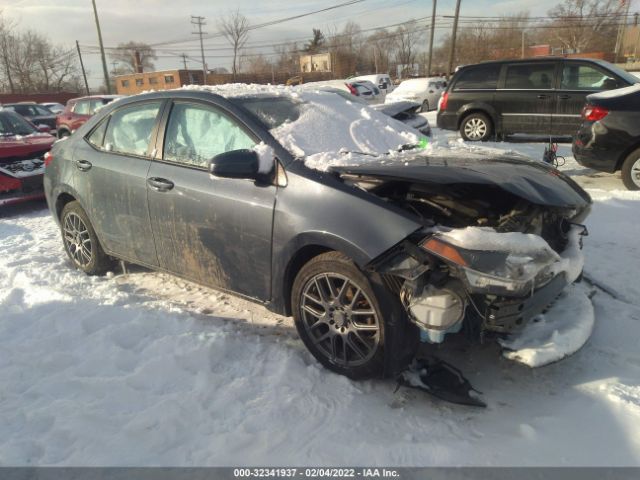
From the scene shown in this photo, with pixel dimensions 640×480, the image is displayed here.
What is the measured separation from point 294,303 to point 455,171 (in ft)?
4.08

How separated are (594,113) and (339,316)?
19.0ft

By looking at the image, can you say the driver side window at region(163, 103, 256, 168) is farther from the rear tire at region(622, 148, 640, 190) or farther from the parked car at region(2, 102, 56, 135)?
the parked car at region(2, 102, 56, 135)

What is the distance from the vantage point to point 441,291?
2.35 meters

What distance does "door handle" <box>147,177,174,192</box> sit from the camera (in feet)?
11.2

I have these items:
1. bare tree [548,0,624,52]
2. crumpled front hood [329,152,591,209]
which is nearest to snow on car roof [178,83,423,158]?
crumpled front hood [329,152,591,209]

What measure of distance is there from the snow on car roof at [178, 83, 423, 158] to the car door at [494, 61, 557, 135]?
6.92 meters

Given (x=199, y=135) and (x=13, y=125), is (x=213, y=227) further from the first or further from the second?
(x=13, y=125)

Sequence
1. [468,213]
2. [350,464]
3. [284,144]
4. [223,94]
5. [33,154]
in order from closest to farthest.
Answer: [350,464] → [468,213] → [284,144] → [223,94] → [33,154]

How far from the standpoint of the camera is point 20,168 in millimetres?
7176

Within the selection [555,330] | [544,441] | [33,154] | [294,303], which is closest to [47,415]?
[294,303]

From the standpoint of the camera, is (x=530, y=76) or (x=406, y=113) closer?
(x=406, y=113)

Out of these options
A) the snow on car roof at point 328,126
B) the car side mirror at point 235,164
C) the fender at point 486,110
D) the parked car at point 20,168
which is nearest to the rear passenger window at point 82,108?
the parked car at point 20,168

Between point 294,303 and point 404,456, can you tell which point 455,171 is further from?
point 404,456

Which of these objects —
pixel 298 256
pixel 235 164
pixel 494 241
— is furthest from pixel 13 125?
pixel 494 241
